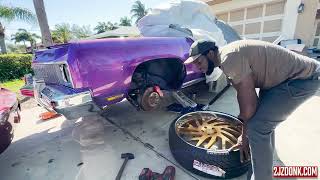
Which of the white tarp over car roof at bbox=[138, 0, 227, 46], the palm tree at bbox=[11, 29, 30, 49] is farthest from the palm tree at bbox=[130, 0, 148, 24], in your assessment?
the white tarp over car roof at bbox=[138, 0, 227, 46]

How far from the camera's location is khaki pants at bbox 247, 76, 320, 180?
1.72 meters

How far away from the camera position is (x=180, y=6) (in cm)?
438

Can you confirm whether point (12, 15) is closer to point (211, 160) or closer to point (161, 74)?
point (161, 74)

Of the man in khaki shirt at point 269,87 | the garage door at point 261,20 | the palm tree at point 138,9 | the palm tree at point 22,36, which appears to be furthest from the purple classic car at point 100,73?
the palm tree at point 22,36

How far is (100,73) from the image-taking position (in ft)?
7.65

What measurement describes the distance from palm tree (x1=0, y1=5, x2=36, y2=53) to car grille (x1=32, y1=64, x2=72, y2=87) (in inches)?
480

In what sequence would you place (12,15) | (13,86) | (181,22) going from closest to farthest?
(181,22)
(13,86)
(12,15)

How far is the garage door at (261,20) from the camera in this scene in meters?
8.59

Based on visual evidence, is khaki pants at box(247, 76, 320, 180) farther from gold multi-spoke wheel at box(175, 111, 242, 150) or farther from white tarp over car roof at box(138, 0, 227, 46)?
white tarp over car roof at box(138, 0, 227, 46)

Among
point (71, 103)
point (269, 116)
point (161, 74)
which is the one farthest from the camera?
point (161, 74)

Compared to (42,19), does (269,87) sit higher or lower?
lower

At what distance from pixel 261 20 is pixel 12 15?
1370 centimetres

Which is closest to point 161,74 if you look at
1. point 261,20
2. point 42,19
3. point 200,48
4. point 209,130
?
point 209,130

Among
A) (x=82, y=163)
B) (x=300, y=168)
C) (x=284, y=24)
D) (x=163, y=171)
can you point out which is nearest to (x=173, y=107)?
(x=163, y=171)
